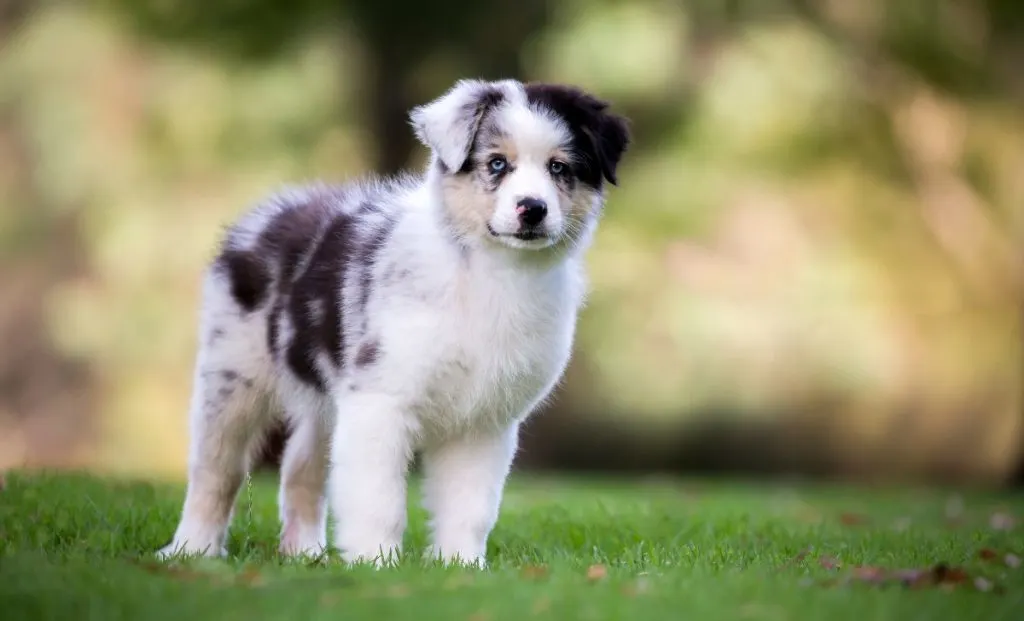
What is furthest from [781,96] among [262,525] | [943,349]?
[262,525]

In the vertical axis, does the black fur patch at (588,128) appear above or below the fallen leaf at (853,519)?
above

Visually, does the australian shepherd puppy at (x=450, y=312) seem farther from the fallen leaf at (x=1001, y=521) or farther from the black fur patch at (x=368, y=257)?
the fallen leaf at (x=1001, y=521)

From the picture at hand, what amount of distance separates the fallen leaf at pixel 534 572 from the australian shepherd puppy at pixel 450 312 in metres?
0.41

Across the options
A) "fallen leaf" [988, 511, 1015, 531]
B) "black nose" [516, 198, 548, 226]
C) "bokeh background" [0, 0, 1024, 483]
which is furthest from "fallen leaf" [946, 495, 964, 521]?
"black nose" [516, 198, 548, 226]

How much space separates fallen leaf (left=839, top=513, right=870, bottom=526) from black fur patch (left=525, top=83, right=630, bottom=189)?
4.30 metres

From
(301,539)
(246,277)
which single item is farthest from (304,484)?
(246,277)

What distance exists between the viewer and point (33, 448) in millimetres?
19812

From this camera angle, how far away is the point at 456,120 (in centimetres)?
638

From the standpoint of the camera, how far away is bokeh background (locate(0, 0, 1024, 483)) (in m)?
16.2

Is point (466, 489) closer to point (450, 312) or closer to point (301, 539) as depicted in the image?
point (450, 312)

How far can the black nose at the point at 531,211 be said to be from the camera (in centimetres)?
605

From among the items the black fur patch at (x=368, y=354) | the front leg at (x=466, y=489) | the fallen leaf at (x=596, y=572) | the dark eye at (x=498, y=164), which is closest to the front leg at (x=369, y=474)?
the black fur patch at (x=368, y=354)

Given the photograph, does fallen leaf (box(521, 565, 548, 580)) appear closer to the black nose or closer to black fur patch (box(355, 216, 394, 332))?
black fur patch (box(355, 216, 394, 332))

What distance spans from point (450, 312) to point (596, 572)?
1299 millimetres
